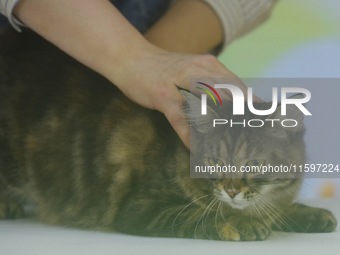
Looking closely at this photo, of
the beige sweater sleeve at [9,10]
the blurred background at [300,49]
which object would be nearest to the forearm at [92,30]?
the beige sweater sleeve at [9,10]

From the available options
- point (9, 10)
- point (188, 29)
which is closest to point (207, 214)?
point (188, 29)

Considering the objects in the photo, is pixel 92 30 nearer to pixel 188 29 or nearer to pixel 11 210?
pixel 188 29

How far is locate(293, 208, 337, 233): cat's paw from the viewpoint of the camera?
1.01 m

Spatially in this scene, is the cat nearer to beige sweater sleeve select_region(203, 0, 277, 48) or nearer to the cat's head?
the cat's head

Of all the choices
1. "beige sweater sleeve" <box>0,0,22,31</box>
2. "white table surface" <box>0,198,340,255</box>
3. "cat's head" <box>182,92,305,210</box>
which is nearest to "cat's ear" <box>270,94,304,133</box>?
"cat's head" <box>182,92,305,210</box>

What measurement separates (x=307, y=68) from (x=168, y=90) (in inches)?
7.0

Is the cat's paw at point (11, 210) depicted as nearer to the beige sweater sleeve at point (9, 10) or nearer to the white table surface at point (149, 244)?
the white table surface at point (149, 244)

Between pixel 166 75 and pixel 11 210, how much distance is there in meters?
0.32

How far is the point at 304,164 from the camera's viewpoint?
99cm

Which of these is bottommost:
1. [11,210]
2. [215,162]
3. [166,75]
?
[11,210]

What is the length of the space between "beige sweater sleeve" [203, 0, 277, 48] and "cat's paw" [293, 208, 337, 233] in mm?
255

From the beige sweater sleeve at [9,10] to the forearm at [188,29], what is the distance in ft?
0.59

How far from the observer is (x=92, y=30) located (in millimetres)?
1035

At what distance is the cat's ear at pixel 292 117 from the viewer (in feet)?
3.19
